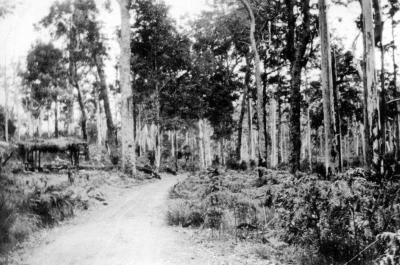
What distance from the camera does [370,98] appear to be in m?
8.80

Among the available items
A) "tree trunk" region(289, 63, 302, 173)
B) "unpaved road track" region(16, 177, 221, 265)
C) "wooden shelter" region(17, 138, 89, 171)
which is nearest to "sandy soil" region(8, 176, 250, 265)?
"unpaved road track" region(16, 177, 221, 265)

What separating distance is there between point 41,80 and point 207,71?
62.3ft

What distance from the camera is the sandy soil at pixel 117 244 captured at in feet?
19.7

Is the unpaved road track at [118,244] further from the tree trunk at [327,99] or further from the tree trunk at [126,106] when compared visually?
the tree trunk at [126,106]

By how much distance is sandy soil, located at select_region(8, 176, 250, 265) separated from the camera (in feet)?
19.7

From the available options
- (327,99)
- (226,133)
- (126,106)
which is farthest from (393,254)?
(226,133)

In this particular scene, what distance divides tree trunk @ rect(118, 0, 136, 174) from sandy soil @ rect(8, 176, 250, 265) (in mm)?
9126

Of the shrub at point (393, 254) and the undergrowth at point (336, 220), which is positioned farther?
the undergrowth at point (336, 220)

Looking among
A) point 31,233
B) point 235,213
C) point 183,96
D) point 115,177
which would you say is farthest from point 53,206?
point 183,96

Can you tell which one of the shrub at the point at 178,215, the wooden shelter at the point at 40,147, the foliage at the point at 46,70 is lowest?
→ the shrub at the point at 178,215

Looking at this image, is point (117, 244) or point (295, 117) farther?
point (295, 117)

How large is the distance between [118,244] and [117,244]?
0.07ft

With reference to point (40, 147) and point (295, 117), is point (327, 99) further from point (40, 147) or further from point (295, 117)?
point (40, 147)

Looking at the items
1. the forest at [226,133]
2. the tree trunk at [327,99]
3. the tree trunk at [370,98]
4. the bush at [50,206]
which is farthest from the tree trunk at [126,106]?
the tree trunk at [370,98]
